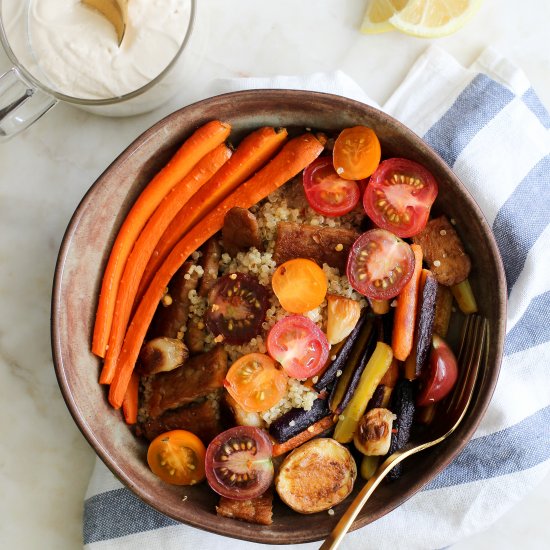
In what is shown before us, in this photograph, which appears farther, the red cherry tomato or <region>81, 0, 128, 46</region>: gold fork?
<region>81, 0, 128, 46</region>: gold fork

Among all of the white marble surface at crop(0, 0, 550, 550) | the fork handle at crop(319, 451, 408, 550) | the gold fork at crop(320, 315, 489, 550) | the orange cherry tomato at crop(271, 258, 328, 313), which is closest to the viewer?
the fork handle at crop(319, 451, 408, 550)

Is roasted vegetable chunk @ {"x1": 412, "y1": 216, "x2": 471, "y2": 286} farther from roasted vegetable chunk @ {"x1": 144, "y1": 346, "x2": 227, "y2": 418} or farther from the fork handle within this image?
roasted vegetable chunk @ {"x1": 144, "y1": 346, "x2": 227, "y2": 418}

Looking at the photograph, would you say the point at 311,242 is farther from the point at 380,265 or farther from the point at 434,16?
the point at 434,16

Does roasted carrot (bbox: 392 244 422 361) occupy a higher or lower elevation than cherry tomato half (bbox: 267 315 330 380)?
higher

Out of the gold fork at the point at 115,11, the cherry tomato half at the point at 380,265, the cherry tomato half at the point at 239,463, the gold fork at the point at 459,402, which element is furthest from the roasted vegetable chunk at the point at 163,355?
the gold fork at the point at 115,11

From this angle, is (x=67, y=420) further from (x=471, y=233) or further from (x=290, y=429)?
(x=471, y=233)

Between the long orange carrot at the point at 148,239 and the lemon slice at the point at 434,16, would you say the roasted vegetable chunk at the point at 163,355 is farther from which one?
the lemon slice at the point at 434,16

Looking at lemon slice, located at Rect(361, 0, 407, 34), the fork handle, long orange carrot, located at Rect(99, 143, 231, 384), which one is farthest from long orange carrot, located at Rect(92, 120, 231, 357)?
the fork handle
